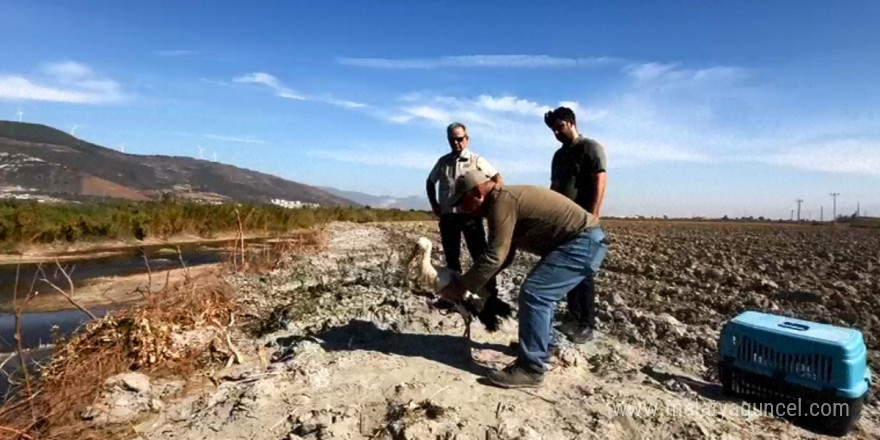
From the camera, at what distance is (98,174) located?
9138 centimetres

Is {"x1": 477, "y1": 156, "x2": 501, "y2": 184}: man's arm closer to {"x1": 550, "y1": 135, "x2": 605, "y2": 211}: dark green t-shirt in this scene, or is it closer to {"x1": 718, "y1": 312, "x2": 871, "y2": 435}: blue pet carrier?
{"x1": 550, "y1": 135, "x2": 605, "y2": 211}: dark green t-shirt

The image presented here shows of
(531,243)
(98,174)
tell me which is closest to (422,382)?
(531,243)

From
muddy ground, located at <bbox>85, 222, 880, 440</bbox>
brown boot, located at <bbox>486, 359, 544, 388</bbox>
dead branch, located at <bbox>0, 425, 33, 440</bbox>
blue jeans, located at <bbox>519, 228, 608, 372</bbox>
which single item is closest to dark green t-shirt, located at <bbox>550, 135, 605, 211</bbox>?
blue jeans, located at <bbox>519, 228, 608, 372</bbox>

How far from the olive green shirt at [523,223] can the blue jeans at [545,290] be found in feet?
0.25

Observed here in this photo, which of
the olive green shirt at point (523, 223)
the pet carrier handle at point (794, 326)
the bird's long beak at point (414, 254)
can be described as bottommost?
the pet carrier handle at point (794, 326)

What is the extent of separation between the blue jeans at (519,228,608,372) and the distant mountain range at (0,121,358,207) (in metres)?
43.5

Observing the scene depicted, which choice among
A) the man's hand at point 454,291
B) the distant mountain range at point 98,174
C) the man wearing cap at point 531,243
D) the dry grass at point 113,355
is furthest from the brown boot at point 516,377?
the distant mountain range at point 98,174

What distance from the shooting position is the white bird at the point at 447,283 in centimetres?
384

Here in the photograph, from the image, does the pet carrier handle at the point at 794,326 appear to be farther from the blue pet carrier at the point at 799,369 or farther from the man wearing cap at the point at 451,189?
the man wearing cap at the point at 451,189

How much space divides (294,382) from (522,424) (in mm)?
1476

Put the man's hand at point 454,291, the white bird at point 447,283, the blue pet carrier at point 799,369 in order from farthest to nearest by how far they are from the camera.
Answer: the white bird at point 447,283 < the man's hand at point 454,291 < the blue pet carrier at point 799,369

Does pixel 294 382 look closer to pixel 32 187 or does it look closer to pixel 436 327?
pixel 436 327

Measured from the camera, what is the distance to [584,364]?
414 cm

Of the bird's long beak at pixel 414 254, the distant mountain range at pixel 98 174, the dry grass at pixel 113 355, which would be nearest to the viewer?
the dry grass at pixel 113 355
